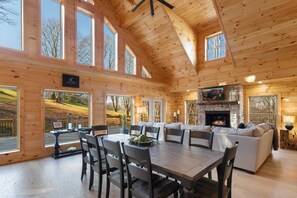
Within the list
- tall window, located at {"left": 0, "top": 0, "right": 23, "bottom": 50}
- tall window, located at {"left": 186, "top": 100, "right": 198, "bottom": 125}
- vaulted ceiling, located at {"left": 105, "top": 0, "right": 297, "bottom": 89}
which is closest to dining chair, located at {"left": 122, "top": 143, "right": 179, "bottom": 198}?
tall window, located at {"left": 0, "top": 0, "right": 23, "bottom": 50}

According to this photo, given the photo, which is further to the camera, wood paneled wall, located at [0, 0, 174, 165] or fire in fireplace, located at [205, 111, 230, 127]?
fire in fireplace, located at [205, 111, 230, 127]

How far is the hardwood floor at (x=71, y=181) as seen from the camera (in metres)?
2.76

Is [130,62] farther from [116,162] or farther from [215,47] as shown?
[116,162]

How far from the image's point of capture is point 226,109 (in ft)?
22.7

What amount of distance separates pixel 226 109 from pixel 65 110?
246 inches

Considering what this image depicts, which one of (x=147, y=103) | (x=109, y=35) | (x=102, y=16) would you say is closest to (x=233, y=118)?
(x=147, y=103)

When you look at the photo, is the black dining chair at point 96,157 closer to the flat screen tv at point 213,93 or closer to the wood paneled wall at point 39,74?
the wood paneled wall at point 39,74

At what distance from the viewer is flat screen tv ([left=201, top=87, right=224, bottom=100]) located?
22.7 feet

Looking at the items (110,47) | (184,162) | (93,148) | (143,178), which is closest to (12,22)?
(110,47)

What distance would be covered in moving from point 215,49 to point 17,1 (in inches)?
273

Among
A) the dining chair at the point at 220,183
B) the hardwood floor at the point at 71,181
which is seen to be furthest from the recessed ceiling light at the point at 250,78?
the dining chair at the point at 220,183

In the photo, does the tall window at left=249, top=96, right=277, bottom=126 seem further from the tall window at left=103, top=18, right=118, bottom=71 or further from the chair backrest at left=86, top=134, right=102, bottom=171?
the chair backrest at left=86, top=134, right=102, bottom=171

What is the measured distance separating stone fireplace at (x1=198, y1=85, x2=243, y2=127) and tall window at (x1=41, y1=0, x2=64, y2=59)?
5978mm

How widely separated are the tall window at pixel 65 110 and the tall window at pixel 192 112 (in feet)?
17.8
